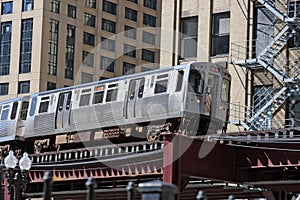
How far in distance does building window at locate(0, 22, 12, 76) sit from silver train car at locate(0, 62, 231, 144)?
5040cm

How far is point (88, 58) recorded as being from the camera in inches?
3477

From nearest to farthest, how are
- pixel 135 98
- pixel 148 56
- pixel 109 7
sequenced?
pixel 135 98 < pixel 109 7 < pixel 148 56

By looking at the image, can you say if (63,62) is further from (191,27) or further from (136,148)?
(136,148)

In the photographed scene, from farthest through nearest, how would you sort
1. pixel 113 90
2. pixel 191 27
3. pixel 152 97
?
pixel 191 27
pixel 113 90
pixel 152 97

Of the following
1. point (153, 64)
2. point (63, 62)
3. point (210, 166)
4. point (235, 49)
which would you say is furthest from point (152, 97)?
point (153, 64)

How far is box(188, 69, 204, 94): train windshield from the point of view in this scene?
29.8 m

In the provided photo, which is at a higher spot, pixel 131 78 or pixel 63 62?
pixel 63 62

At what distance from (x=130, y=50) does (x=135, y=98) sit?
2448 inches

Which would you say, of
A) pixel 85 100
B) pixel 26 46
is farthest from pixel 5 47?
pixel 85 100

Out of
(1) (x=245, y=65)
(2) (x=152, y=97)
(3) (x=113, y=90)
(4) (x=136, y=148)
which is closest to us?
(4) (x=136, y=148)

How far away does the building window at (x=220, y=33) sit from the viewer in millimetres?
39438

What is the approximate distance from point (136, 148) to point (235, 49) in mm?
12609

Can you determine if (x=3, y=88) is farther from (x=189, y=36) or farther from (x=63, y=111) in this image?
(x=63, y=111)

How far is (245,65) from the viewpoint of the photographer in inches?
1473
